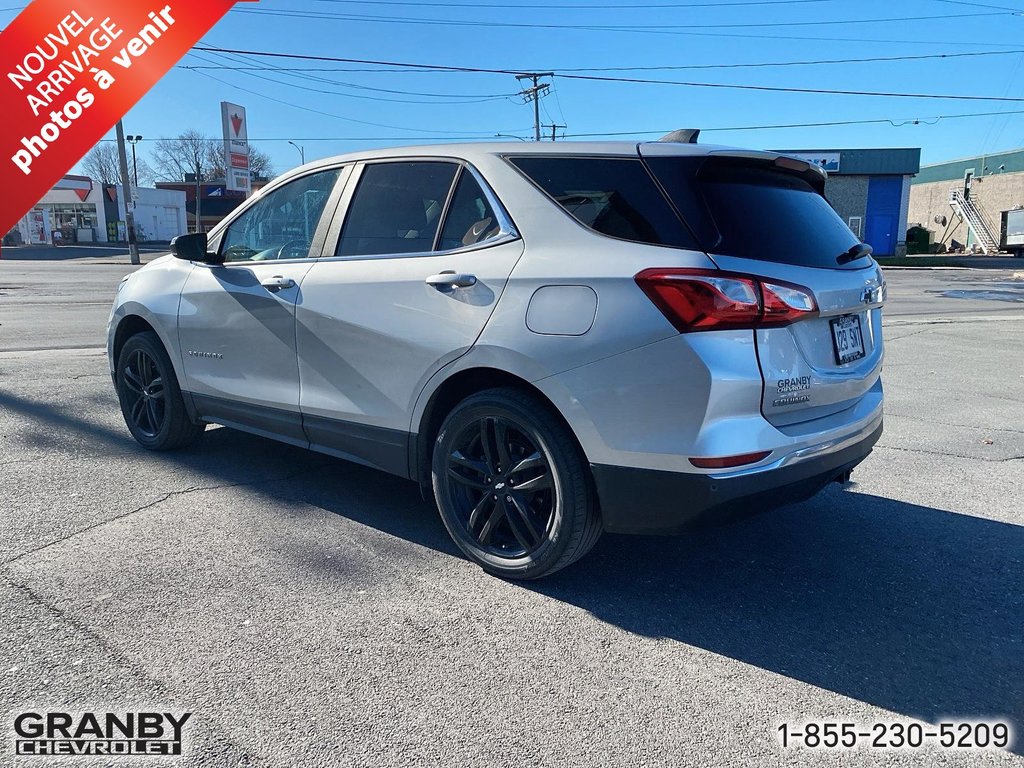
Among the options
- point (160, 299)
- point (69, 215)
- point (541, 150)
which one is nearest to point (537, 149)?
point (541, 150)

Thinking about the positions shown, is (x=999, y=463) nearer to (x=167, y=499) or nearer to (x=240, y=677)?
(x=240, y=677)

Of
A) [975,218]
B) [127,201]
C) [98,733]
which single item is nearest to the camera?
[98,733]

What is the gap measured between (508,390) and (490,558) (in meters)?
0.75

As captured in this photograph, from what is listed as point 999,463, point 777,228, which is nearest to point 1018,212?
point 999,463

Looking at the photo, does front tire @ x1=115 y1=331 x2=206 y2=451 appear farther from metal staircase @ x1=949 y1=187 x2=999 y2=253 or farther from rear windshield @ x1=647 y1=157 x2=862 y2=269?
metal staircase @ x1=949 y1=187 x2=999 y2=253

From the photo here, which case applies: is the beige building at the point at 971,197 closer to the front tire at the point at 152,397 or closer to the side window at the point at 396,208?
the side window at the point at 396,208

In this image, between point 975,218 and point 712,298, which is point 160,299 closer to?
point 712,298

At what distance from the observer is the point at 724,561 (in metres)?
3.57

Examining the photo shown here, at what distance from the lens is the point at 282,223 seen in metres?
4.33

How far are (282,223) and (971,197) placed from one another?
5507 cm

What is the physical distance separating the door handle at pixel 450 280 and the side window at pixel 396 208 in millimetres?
224

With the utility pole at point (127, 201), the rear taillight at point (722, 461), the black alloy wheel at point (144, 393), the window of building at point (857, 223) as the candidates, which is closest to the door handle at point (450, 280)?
the rear taillight at point (722, 461)

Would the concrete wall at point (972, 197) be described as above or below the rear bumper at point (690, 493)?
above

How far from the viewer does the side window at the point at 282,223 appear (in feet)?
13.5
